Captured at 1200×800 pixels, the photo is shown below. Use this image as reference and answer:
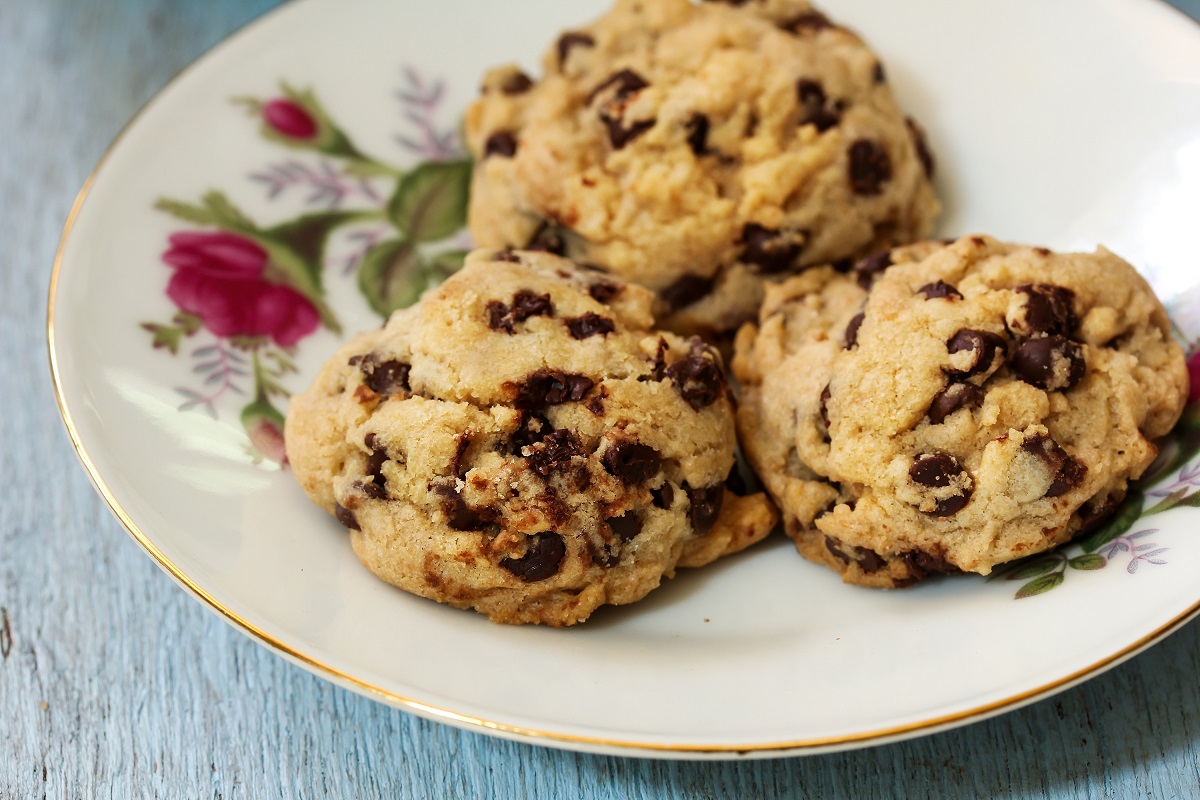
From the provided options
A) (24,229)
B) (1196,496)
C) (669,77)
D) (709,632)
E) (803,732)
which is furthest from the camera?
(24,229)

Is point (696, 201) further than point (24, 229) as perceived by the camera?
No

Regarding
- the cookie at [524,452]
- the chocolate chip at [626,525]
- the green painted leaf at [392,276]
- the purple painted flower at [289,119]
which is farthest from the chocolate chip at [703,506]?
the purple painted flower at [289,119]

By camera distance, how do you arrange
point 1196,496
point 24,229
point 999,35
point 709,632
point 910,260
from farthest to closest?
point 24,229 → point 999,35 → point 910,260 → point 709,632 → point 1196,496

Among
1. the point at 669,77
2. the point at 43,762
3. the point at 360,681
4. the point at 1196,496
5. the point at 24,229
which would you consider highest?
the point at 669,77

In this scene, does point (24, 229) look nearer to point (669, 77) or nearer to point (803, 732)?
point (669, 77)

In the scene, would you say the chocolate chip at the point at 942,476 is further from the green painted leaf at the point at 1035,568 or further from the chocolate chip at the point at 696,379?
the chocolate chip at the point at 696,379

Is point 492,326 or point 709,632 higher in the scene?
point 492,326

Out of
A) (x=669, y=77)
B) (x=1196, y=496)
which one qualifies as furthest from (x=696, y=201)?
(x=1196, y=496)
